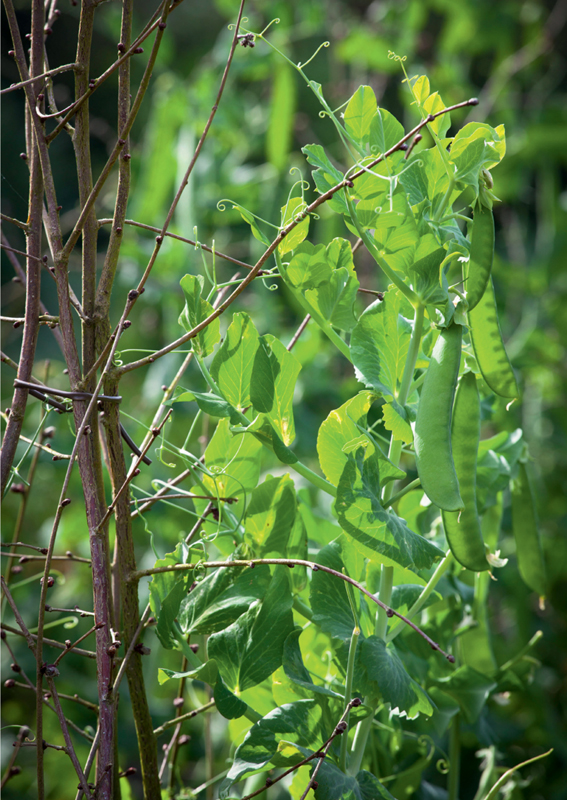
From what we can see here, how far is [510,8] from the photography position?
1315 millimetres

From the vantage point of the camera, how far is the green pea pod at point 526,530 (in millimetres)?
390

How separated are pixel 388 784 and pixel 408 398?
0.78 feet

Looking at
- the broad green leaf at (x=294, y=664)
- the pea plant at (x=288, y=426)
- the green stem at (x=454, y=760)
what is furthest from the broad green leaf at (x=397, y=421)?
the green stem at (x=454, y=760)

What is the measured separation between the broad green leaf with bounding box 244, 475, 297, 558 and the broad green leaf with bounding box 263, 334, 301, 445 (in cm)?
3

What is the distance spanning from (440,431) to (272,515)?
0.10 meters

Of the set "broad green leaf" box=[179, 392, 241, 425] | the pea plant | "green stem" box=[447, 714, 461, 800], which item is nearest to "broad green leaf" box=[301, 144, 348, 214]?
the pea plant

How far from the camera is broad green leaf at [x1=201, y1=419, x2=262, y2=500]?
33 cm

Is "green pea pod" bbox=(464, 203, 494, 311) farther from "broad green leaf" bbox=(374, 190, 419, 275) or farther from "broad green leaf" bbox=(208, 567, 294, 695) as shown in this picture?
"broad green leaf" bbox=(208, 567, 294, 695)

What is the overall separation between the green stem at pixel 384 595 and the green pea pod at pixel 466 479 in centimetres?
4

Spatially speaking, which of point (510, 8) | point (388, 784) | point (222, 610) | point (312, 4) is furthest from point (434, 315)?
point (510, 8)

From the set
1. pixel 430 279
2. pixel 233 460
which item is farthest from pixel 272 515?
pixel 430 279

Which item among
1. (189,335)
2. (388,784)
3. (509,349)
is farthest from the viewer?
(509,349)

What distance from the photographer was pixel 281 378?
30 centimetres

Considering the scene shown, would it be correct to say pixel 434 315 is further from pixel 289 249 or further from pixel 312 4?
pixel 312 4
